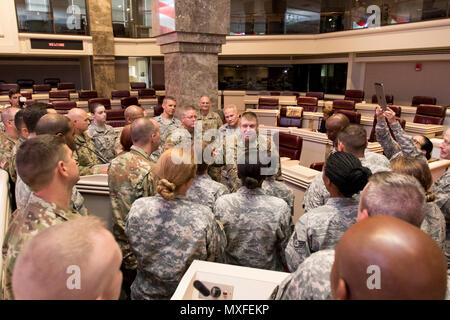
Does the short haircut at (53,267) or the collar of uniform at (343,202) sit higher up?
the short haircut at (53,267)

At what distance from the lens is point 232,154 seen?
3.06 m

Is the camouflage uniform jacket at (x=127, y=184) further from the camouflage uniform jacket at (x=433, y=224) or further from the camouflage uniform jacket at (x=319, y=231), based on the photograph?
the camouflage uniform jacket at (x=433, y=224)

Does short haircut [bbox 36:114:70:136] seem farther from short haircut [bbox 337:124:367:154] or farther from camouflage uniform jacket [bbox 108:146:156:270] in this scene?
short haircut [bbox 337:124:367:154]

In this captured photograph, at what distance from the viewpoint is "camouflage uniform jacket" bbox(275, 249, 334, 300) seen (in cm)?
95

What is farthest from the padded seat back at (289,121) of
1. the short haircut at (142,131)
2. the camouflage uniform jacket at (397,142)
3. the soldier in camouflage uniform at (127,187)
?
the soldier in camouflage uniform at (127,187)

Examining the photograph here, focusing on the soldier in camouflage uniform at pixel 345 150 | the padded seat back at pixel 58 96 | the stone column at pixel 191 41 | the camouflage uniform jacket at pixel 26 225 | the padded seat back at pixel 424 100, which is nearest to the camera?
the camouflage uniform jacket at pixel 26 225

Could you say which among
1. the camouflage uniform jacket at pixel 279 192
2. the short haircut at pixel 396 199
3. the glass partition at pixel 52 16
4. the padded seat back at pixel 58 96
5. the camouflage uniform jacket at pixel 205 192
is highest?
the glass partition at pixel 52 16

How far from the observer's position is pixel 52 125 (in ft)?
7.59

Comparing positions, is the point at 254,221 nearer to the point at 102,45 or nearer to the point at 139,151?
the point at 139,151

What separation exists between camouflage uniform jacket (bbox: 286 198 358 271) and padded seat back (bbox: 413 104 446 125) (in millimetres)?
6263

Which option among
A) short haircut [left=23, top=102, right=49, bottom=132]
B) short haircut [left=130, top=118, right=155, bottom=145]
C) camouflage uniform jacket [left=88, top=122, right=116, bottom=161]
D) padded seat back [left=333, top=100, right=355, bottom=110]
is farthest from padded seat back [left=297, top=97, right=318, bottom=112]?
short haircut [left=23, top=102, right=49, bottom=132]

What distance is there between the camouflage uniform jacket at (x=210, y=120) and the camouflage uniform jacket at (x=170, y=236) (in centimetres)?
266

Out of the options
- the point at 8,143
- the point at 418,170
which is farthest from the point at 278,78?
the point at 418,170

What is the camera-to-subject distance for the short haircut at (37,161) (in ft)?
4.76
